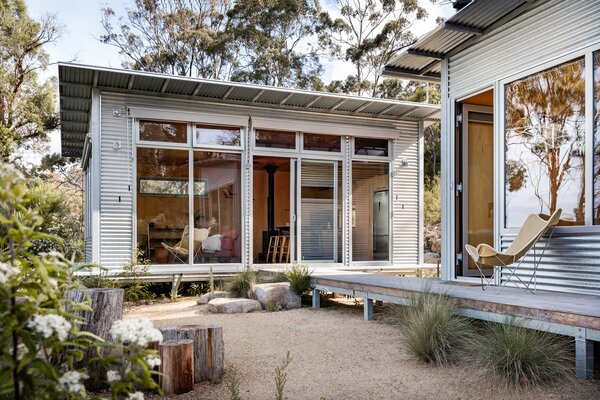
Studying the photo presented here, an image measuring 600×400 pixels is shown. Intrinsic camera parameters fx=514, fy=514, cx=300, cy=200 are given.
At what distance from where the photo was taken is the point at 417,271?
9742 millimetres

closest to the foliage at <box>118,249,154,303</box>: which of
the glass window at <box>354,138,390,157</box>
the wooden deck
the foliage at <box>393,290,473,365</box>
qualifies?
the wooden deck

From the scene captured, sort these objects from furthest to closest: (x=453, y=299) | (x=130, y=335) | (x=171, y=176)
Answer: (x=171, y=176)
(x=453, y=299)
(x=130, y=335)

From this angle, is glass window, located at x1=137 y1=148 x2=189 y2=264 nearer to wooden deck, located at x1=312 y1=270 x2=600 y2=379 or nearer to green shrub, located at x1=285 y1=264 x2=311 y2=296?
green shrub, located at x1=285 y1=264 x2=311 y2=296

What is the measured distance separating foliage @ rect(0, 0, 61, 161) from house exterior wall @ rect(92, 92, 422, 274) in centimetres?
1134

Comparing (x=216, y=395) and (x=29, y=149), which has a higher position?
(x=29, y=149)

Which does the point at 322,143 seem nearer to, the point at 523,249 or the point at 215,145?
the point at 215,145

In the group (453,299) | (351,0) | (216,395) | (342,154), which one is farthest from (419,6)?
(216,395)

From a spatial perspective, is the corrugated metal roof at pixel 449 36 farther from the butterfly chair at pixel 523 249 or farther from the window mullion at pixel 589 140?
the butterfly chair at pixel 523 249

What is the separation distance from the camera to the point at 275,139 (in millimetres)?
9070

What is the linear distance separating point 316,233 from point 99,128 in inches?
159

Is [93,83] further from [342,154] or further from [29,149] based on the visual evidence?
[29,149]

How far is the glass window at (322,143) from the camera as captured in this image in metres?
9.29

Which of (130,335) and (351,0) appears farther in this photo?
(351,0)

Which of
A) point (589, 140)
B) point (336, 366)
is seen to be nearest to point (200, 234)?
point (336, 366)
